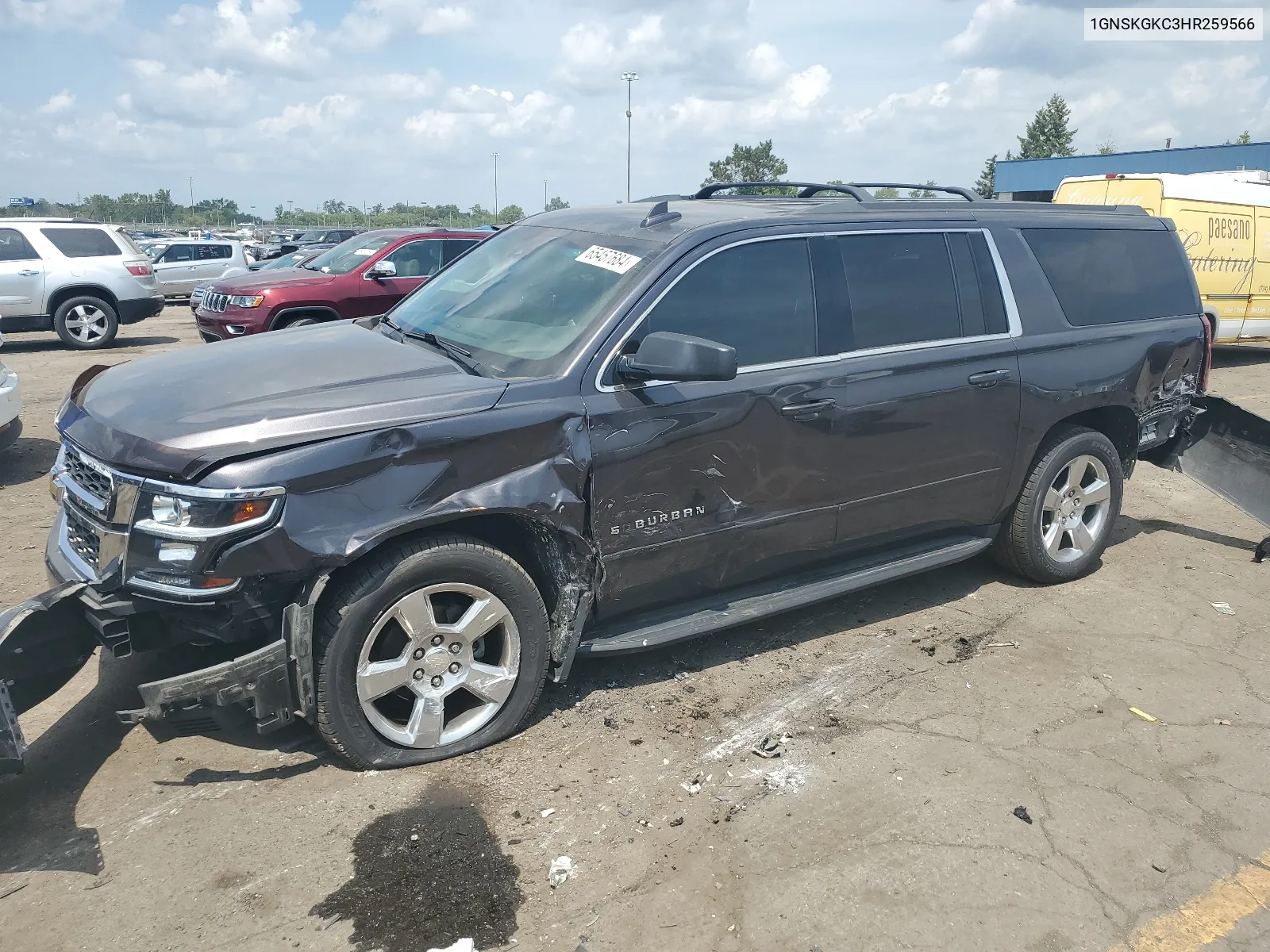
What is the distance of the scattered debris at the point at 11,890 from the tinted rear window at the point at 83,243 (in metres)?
13.2

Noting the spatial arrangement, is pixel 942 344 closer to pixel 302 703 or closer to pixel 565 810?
pixel 565 810

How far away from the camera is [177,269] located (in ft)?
73.4

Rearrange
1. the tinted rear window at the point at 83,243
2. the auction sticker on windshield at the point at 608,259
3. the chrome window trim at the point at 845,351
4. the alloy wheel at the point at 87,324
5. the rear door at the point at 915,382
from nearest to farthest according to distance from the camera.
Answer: the chrome window trim at the point at 845,351 < the auction sticker on windshield at the point at 608,259 < the rear door at the point at 915,382 < the tinted rear window at the point at 83,243 < the alloy wheel at the point at 87,324

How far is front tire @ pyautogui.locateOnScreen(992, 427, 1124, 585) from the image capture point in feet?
16.6

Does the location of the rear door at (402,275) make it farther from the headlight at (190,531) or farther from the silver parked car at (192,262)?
the silver parked car at (192,262)

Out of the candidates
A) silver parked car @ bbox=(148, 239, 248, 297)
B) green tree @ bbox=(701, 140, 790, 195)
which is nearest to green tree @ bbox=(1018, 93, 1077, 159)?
green tree @ bbox=(701, 140, 790, 195)

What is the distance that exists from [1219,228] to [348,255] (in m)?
10.7

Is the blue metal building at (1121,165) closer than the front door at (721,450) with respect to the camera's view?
No

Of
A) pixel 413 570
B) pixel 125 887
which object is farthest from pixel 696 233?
pixel 125 887

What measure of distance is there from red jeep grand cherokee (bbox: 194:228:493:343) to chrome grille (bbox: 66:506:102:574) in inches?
288

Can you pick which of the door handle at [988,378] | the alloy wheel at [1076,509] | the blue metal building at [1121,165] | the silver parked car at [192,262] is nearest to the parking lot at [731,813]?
the alloy wheel at [1076,509]

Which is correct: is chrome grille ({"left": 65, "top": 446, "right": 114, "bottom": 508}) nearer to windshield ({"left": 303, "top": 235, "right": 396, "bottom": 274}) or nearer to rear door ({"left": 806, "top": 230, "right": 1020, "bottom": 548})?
rear door ({"left": 806, "top": 230, "right": 1020, "bottom": 548})

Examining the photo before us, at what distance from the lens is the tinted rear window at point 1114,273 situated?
16.5ft

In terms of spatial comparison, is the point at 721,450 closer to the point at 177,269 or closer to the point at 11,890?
the point at 11,890
